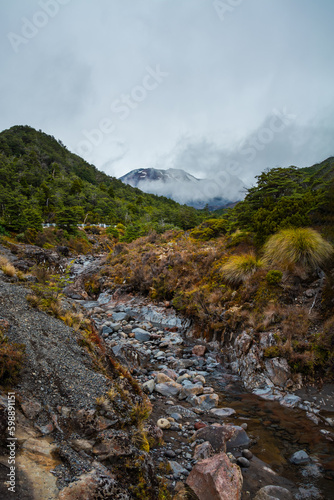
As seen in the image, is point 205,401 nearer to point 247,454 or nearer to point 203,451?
point 247,454

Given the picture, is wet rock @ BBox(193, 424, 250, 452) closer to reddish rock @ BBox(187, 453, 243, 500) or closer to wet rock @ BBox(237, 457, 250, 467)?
wet rock @ BBox(237, 457, 250, 467)

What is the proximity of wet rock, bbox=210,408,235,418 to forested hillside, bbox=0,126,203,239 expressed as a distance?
30591 mm

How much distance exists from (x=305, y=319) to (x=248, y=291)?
256 cm

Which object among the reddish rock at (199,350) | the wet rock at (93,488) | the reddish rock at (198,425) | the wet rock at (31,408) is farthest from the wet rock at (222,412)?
the wet rock at (31,408)

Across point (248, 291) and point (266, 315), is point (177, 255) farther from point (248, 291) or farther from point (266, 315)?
point (266, 315)

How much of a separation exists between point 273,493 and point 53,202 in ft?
186

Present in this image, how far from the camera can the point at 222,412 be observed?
608 centimetres

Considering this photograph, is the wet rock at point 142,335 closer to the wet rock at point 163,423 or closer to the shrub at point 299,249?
the wet rock at point 163,423

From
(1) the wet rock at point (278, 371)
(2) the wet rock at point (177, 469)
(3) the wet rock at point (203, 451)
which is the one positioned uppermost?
(1) the wet rock at point (278, 371)

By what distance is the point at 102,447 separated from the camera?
10.9ft

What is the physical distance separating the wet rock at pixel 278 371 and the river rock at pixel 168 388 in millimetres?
2717

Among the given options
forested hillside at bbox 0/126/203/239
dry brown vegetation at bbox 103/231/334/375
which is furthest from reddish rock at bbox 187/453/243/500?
forested hillside at bbox 0/126/203/239

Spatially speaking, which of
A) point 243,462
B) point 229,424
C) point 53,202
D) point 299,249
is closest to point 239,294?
point 299,249

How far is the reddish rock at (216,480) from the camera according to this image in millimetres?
3516
